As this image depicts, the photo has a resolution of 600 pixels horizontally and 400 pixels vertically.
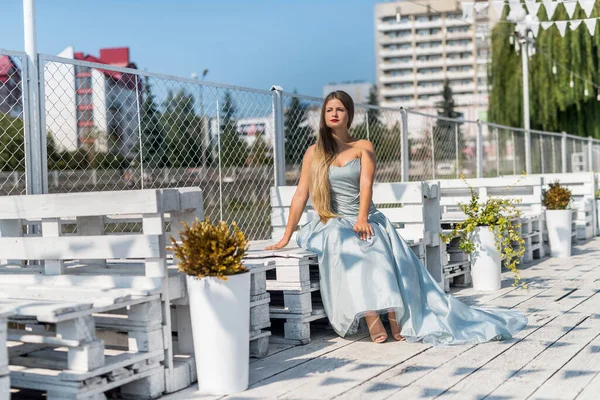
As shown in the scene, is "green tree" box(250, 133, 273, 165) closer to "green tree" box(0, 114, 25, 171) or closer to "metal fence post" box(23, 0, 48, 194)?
"green tree" box(0, 114, 25, 171)

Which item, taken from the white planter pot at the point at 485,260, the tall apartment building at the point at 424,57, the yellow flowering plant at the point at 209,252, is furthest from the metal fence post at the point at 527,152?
the tall apartment building at the point at 424,57

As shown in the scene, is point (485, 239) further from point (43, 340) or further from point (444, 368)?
point (43, 340)

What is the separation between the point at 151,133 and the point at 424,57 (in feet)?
418

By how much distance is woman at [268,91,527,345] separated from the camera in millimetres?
4660

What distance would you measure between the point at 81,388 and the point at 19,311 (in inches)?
15.7

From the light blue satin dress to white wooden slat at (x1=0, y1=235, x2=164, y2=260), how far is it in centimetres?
143

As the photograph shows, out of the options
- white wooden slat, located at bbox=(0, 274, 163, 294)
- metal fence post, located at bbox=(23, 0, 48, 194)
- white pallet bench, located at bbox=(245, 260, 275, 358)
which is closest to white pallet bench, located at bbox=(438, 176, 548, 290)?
white pallet bench, located at bbox=(245, 260, 275, 358)

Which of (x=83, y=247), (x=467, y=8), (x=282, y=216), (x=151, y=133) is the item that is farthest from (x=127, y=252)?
(x=467, y=8)

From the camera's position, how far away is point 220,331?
3559mm

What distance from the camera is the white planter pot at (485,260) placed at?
22.2 ft

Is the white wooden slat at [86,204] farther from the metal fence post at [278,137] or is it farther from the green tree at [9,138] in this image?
the metal fence post at [278,137]

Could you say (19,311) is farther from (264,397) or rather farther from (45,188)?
(45,188)

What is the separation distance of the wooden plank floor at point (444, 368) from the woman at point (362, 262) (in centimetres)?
14

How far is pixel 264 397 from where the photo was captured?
139 inches
